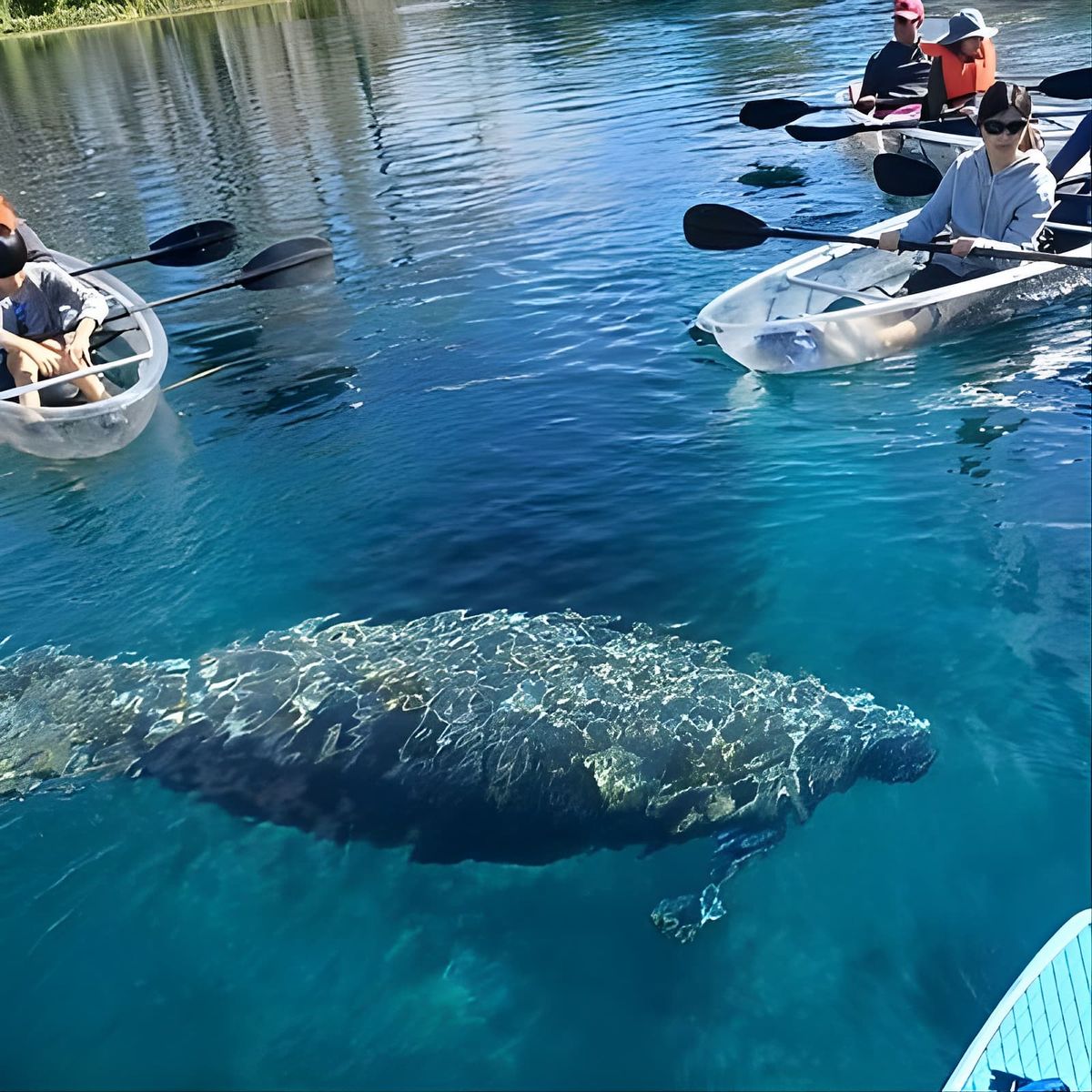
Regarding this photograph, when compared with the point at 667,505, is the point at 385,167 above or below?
above

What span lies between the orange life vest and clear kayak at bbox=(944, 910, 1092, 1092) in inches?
513

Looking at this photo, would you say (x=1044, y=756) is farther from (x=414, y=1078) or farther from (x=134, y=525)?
(x=134, y=525)

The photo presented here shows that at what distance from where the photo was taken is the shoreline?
46.7 meters

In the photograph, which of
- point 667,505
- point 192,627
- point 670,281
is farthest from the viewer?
point 670,281

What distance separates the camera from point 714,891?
15.4ft

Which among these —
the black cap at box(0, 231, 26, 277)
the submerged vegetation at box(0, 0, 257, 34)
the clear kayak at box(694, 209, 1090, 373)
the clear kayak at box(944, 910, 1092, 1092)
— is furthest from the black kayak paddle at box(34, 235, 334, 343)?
the submerged vegetation at box(0, 0, 257, 34)

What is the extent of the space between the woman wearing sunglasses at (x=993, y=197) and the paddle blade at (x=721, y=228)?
4.32 feet

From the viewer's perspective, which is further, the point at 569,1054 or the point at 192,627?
the point at 192,627

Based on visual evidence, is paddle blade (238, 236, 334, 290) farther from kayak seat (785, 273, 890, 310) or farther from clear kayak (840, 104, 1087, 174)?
clear kayak (840, 104, 1087, 174)

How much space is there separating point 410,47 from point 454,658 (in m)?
32.2

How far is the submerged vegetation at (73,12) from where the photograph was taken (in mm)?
46938

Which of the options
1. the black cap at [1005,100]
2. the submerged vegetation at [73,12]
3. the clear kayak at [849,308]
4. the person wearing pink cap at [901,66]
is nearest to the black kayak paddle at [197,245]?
the clear kayak at [849,308]

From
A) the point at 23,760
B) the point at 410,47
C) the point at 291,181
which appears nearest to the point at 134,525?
the point at 23,760

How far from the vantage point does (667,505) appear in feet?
25.7
